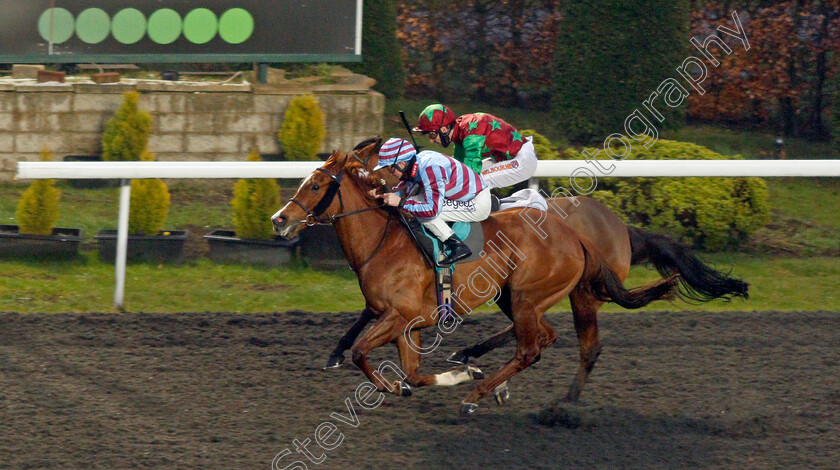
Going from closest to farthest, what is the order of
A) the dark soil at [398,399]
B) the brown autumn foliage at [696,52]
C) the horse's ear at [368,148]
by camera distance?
the dark soil at [398,399] < the horse's ear at [368,148] < the brown autumn foliage at [696,52]

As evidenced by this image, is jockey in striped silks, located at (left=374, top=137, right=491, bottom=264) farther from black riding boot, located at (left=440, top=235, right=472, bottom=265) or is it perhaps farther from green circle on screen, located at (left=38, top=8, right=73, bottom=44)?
green circle on screen, located at (left=38, top=8, right=73, bottom=44)

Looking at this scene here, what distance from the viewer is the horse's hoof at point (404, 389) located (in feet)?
13.9

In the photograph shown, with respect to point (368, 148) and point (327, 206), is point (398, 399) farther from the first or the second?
point (368, 148)

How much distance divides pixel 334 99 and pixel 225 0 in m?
1.16

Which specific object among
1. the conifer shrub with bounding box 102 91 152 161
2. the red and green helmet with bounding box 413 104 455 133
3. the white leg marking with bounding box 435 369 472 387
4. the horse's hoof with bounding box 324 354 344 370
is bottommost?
the horse's hoof with bounding box 324 354 344 370

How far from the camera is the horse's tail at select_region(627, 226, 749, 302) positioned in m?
4.89

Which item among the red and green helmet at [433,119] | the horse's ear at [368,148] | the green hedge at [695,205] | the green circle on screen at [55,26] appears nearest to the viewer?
the horse's ear at [368,148]

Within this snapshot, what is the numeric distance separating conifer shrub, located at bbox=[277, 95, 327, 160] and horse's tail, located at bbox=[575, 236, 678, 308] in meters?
3.34

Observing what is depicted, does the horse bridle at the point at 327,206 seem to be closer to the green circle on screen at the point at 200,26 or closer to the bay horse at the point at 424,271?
the bay horse at the point at 424,271

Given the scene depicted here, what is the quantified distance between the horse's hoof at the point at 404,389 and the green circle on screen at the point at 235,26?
4357mm

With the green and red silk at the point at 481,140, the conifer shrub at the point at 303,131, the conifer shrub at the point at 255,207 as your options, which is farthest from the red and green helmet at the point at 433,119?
the conifer shrub at the point at 303,131

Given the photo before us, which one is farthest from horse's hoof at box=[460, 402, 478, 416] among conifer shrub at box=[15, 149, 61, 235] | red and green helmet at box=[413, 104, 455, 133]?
conifer shrub at box=[15, 149, 61, 235]

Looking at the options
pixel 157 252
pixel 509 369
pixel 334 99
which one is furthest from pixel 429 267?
pixel 334 99

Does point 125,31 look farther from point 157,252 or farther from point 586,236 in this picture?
point 586,236
